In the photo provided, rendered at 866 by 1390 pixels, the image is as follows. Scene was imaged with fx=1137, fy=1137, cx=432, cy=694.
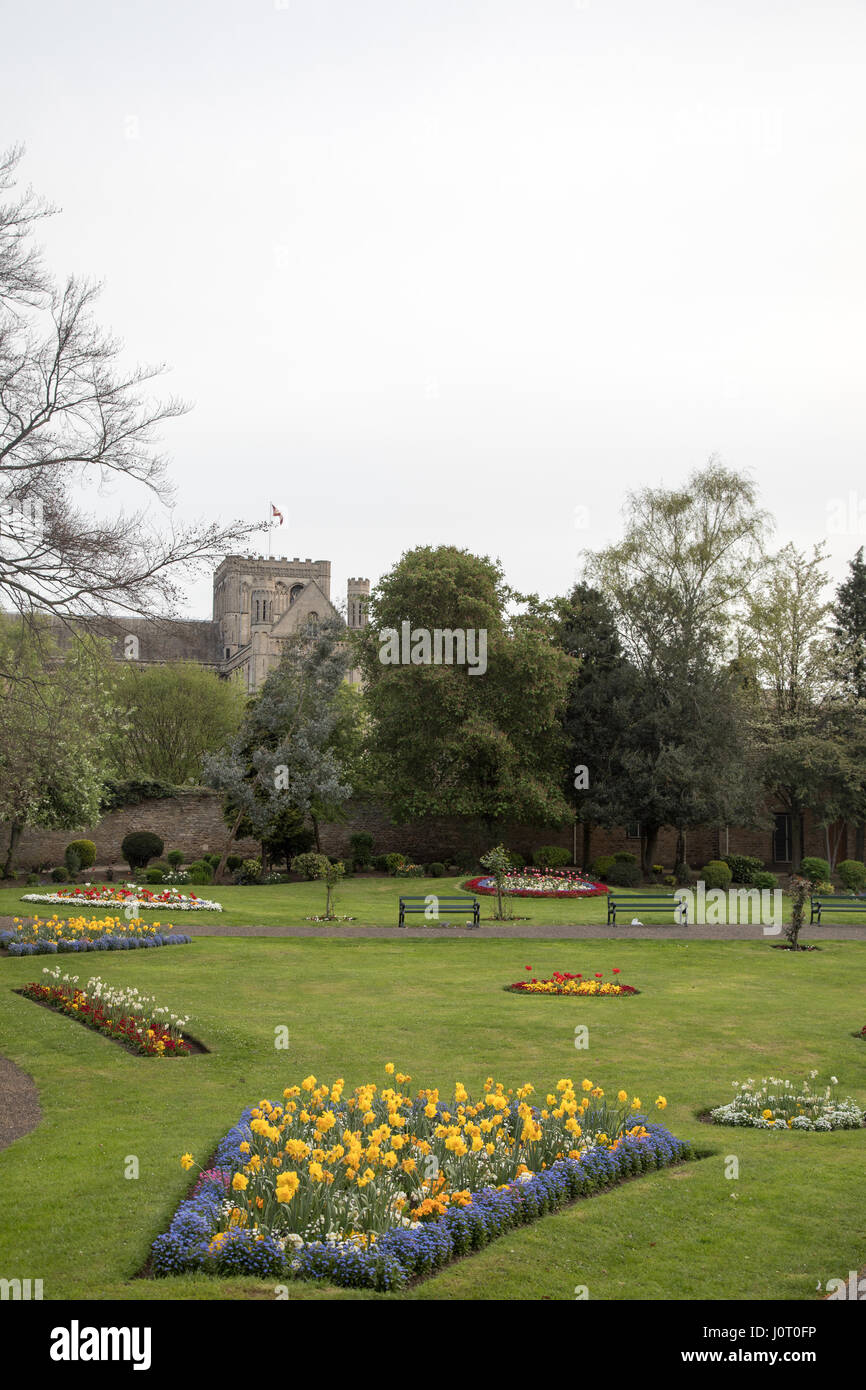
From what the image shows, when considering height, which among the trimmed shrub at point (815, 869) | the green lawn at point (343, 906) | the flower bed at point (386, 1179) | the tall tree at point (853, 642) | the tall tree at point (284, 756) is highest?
the tall tree at point (853, 642)

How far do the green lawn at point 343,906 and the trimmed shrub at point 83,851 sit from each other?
19.9 ft

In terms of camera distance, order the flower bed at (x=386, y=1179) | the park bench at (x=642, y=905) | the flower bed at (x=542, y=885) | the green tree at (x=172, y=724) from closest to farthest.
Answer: the flower bed at (x=386, y=1179)
the park bench at (x=642, y=905)
the flower bed at (x=542, y=885)
the green tree at (x=172, y=724)

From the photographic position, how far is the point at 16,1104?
10625mm

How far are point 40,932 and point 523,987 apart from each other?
8991 millimetres

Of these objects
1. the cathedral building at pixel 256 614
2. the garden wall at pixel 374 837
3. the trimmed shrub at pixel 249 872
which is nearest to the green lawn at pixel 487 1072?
the trimmed shrub at pixel 249 872

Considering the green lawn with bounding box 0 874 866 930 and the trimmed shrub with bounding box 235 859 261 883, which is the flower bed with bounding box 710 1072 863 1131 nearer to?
the green lawn with bounding box 0 874 866 930

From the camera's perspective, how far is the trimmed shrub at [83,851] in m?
37.3

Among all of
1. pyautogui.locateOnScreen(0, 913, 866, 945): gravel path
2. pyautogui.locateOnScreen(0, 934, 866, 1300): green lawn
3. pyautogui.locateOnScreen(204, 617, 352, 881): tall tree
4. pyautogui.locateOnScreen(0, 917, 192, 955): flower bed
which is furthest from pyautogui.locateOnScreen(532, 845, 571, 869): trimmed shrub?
pyautogui.locateOnScreen(0, 917, 192, 955): flower bed

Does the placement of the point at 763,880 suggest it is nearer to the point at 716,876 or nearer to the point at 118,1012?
the point at 716,876

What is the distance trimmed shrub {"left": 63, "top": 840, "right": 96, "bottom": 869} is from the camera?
3734 cm

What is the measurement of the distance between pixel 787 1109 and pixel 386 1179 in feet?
15.3

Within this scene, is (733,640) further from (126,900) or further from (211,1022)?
(211,1022)

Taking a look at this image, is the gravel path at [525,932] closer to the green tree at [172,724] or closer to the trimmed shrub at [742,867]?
the trimmed shrub at [742,867]

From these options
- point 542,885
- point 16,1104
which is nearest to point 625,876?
point 542,885
